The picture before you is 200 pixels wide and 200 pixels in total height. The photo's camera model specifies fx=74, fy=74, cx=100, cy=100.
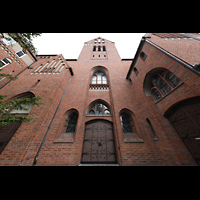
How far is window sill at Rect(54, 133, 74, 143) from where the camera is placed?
12.9 ft

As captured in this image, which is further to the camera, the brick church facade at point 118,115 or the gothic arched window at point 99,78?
the gothic arched window at point 99,78

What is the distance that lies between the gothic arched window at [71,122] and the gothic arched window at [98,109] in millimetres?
1200

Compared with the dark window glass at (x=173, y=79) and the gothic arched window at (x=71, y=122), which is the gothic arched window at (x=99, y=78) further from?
the dark window glass at (x=173, y=79)

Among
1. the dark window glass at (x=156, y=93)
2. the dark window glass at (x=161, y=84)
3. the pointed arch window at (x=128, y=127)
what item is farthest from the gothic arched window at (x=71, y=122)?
the dark window glass at (x=161, y=84)

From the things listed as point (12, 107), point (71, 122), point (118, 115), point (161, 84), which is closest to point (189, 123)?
point (161, 84)

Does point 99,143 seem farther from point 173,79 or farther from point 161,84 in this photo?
point 173,79

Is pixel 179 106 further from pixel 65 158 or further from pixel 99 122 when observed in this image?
pixel 65 158

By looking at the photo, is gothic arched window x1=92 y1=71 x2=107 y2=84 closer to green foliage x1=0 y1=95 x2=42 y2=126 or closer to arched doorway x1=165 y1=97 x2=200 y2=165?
green foliage x1=0 y1=95 x2=42 y2=126

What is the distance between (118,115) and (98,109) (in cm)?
172

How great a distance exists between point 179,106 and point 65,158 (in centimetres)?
581

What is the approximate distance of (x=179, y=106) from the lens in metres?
3.39

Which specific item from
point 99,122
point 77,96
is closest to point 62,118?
point 77,96

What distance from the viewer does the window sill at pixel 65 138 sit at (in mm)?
3930

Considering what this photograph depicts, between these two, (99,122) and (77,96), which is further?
(77,96)
